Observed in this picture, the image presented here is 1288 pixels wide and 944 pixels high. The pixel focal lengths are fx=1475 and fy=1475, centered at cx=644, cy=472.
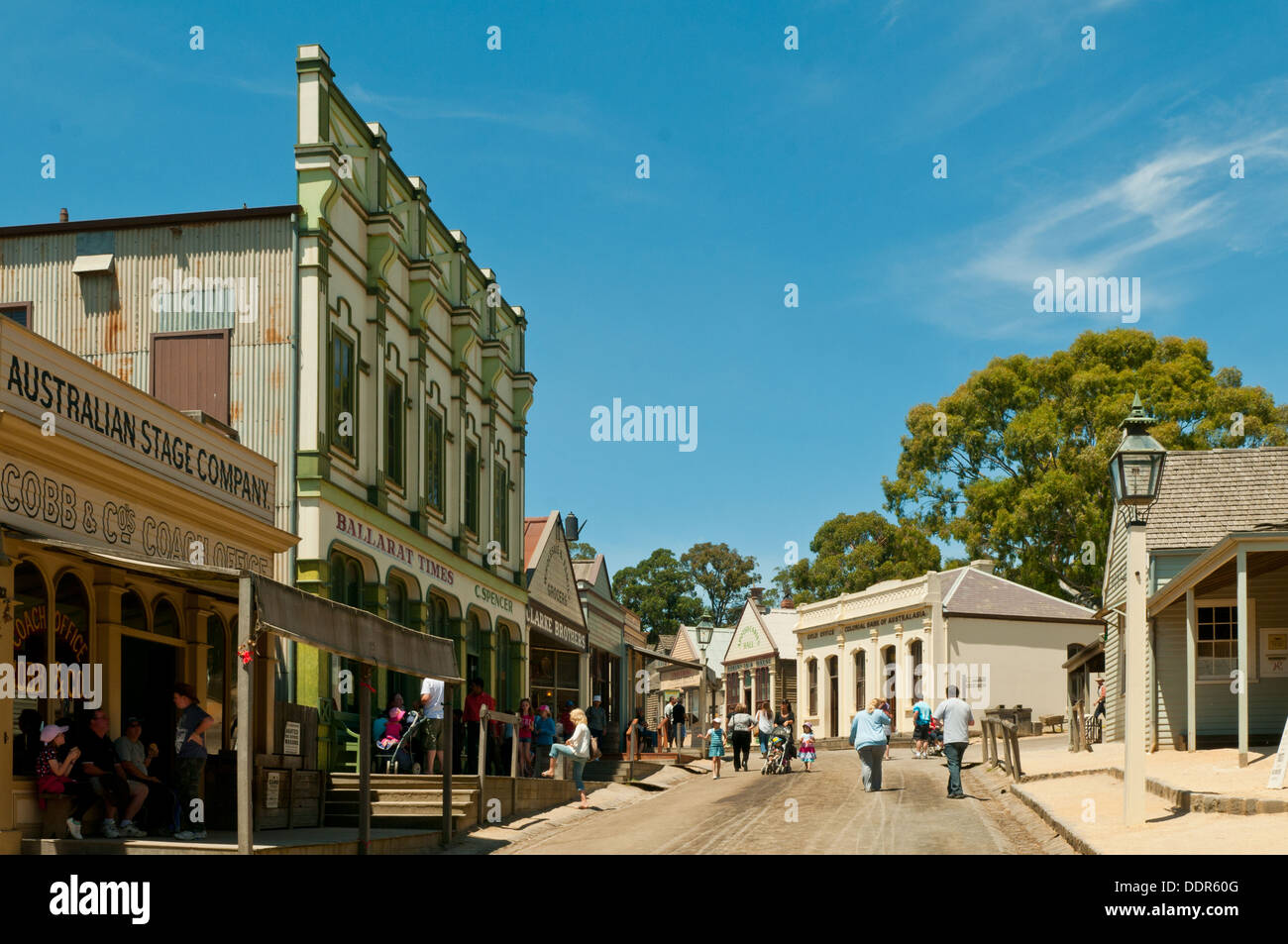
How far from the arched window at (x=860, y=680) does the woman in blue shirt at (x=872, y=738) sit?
28038 mm

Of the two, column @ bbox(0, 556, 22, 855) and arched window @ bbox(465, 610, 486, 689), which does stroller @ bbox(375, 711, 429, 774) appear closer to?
arched window @ bbox(465, 610, 486, 689)

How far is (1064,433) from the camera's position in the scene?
44.3 m

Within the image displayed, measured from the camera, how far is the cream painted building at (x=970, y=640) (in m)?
45.7

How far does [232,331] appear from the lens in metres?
20.9

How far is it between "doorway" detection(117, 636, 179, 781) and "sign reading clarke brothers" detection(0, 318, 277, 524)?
6.13 feet

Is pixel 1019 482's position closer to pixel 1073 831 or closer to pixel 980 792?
pixel 980 792

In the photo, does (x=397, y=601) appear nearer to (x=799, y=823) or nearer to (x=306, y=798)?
(x=306, y=798)

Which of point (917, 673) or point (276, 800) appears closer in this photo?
point (276, 800)

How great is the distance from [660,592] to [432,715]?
227 feet

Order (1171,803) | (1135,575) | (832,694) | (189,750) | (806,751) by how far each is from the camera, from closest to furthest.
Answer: (189,750)
(1135,575)
(1171,803)
(806,751)
(832,694)

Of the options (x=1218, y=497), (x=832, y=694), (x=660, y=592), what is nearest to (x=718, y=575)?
(x=660, y=592)

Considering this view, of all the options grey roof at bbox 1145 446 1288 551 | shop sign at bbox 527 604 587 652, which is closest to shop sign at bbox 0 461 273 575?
shop sign at bbox 527 604 587 652

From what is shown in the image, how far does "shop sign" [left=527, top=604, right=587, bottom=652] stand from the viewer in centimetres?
3356

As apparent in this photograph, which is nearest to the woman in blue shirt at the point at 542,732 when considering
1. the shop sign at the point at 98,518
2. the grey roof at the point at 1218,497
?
the shop sign at the point at 98,518
